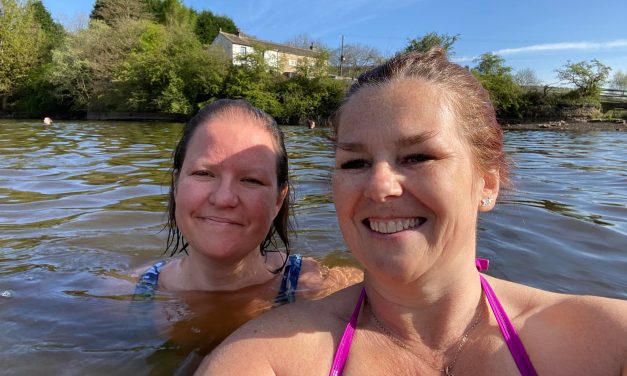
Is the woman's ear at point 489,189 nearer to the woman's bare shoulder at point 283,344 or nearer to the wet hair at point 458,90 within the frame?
the wet hair at point 458,90

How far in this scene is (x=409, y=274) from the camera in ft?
5.48

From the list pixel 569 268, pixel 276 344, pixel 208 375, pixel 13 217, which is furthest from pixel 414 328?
pixel 13 217

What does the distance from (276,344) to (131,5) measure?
6947 centimetres

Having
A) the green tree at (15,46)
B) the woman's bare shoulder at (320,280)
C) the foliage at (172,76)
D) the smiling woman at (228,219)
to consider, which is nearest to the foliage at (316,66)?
the foliage at (172,76)

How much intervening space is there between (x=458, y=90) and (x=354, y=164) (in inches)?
20.2

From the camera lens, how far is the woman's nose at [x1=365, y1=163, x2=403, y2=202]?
1.65m

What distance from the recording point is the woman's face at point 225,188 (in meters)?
2.70

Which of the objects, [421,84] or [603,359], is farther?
[421,84]

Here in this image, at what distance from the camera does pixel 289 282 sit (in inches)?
137

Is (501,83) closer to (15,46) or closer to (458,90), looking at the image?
(458,90)

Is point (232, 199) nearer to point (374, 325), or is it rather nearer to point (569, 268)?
point (374, 325)

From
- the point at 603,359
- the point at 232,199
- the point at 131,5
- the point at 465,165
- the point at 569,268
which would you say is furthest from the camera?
the point at 131,5

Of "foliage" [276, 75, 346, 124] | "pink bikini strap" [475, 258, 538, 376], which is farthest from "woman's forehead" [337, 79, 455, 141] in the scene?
"foliage" [276, 75, 346, 124]

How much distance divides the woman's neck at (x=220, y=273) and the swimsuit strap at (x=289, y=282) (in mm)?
108
